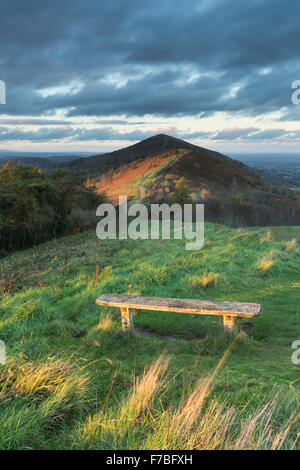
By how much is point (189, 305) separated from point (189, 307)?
0.20ft

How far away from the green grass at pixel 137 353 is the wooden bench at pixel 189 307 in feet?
0.96

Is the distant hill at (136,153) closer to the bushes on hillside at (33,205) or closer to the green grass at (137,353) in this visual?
the bushes on hillside at (33,205)

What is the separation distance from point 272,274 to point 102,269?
526 cm

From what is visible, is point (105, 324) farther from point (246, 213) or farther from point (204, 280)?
point (246, 213)

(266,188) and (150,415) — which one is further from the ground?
(266,188)

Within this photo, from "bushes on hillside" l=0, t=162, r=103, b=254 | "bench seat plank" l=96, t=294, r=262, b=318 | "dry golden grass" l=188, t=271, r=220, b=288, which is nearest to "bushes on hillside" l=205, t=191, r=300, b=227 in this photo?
"bushes on hillside" l=0, t=162, r=103, b=254

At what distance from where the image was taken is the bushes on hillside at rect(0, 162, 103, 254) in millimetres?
20188

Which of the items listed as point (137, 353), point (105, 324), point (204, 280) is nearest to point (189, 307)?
point (137, 353)

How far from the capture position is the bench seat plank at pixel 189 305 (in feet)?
14.7

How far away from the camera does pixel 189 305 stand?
186 inches

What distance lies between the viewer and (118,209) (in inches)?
1261
